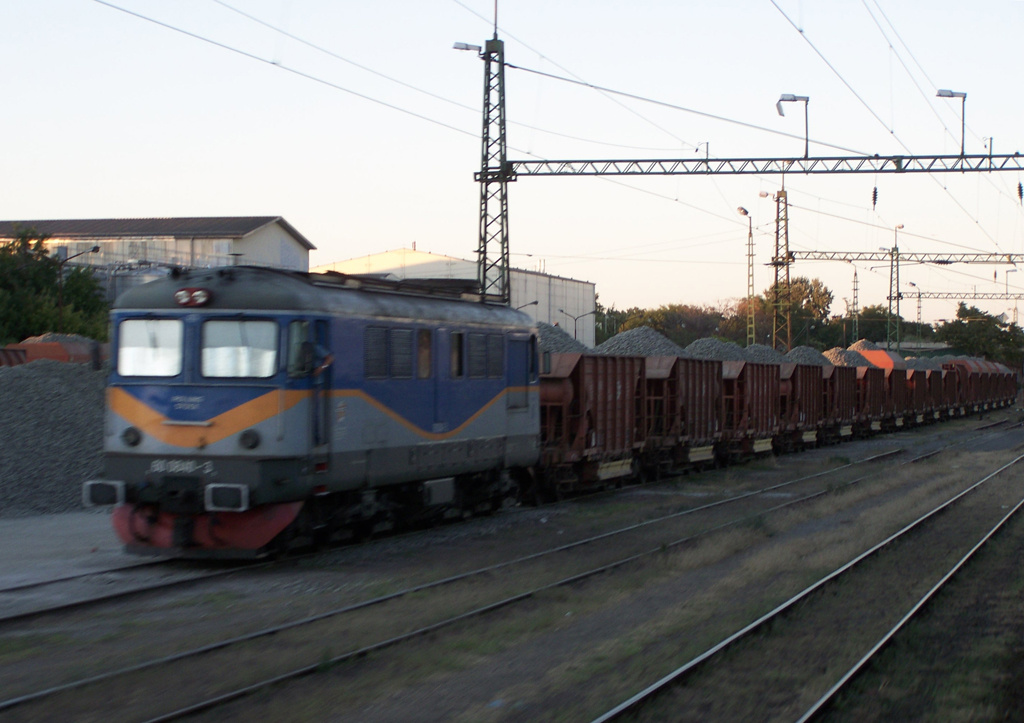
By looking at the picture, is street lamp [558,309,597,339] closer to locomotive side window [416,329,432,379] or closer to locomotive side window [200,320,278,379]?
locomotive side window [416,329,432,379]

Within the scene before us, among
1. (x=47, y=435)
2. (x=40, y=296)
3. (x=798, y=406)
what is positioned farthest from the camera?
(x=40, y=296)

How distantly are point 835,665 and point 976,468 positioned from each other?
20.6m

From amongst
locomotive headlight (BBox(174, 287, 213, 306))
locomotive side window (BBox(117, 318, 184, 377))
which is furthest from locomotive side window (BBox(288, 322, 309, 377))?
locomotive side window (BBox(117, 318, 184, 377))

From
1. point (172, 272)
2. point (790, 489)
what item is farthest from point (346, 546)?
point (790, 489)

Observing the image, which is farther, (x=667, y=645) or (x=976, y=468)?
(x=976, y=468)

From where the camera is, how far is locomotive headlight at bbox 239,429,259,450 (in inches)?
445

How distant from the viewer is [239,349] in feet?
38.1

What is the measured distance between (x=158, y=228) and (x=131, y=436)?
234ft

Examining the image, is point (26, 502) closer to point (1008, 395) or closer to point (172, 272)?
point (172, 272)

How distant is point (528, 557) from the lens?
12.7 meters

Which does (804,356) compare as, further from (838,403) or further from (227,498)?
(227,498)

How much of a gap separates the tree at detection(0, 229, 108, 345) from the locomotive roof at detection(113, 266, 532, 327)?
38.5 m

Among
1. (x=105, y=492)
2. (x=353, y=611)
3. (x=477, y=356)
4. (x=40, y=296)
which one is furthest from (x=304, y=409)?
(x=40, y=296)

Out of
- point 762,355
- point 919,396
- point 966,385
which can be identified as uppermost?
point 762,355
